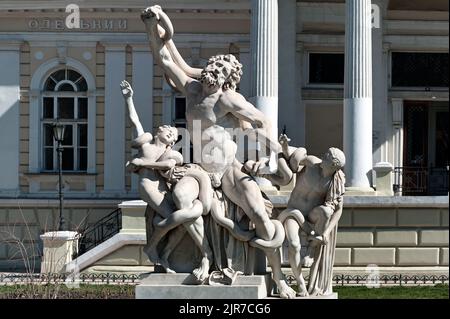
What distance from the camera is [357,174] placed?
26766 mm

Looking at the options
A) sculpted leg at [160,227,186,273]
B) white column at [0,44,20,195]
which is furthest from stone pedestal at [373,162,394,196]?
sculpted leg at [160,227,186,273]

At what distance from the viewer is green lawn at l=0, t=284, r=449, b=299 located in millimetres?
17766

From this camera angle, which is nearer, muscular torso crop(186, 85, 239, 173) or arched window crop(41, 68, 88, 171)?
muscular torso crop(186, 85, 239, 173)

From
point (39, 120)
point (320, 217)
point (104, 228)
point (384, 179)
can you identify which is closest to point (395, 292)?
point (384, 179)

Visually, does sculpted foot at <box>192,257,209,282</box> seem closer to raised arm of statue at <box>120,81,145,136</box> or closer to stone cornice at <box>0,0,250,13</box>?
raised arm of statue at <box>120,81,145,136</box>

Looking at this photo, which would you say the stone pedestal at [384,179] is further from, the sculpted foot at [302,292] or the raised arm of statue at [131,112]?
the raised arm of statue at [131,112]

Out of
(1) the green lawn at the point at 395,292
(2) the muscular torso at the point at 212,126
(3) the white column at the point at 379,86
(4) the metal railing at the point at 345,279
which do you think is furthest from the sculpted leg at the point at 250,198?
(3) the white column at the point at 379,86

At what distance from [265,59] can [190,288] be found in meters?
13.6

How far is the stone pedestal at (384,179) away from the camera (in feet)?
84.8

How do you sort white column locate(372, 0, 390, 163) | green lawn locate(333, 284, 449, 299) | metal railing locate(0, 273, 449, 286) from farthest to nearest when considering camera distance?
white column locate(372, 0, 390, 163)
metal railing locate(0, 273, 449, 286)
green lawn locate(333, 284, 449, 299)

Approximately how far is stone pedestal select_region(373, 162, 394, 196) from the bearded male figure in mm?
11866

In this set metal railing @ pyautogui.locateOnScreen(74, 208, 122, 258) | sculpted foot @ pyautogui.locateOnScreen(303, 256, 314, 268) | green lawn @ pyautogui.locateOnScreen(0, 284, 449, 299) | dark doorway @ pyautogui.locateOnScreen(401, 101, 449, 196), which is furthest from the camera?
dark doorway @ pyautogui.locateOnScreen(401, 101, 449, 196)

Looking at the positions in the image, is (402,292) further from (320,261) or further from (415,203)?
(320,261)

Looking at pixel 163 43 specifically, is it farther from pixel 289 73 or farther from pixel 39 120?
pixel 39 120
